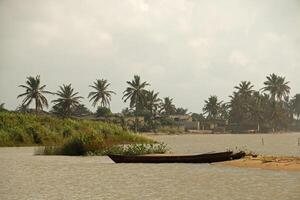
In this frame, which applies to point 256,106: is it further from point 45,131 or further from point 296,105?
point 45,131

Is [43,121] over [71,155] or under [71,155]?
over

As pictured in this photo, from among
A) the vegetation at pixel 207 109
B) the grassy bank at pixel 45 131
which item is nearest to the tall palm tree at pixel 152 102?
the vegetation at pixel 207 109

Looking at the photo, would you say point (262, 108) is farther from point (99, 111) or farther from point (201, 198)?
point (201, 198)

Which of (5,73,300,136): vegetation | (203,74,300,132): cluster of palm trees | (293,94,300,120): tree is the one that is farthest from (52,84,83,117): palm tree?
(293,94,300,120): tree

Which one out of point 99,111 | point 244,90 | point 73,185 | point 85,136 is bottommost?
point 73,185

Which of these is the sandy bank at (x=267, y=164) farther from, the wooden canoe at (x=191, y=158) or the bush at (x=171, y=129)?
the bush at (x=171, y=129)

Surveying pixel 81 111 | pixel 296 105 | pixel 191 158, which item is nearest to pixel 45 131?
pixel 191 158

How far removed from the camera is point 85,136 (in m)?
31.1

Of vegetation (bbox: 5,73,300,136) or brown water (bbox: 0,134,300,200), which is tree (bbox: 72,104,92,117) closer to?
vegetation (bbox: 5,73,300,136)

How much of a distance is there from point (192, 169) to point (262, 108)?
103454 millimetres

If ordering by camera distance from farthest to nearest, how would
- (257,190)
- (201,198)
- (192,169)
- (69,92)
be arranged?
(69,92) < (192,169) < (257,190) < (201,198)

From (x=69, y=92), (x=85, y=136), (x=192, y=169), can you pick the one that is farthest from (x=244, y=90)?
(x=192, y=169)

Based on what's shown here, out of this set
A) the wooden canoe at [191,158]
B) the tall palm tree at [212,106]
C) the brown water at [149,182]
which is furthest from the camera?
the tall palm tree at [212,106]

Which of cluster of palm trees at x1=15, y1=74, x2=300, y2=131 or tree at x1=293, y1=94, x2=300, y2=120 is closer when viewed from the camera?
cluster of palm trees at x1=15, y1=74, x2=300, y2=131
